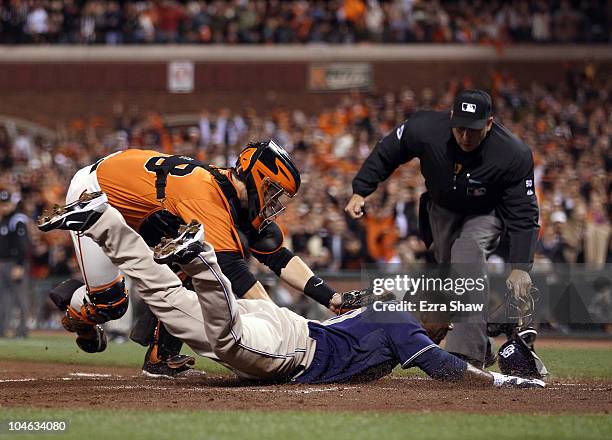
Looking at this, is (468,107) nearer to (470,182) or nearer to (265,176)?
(470,182)

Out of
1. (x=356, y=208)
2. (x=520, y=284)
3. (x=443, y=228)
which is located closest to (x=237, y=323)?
(x=356, y=208)

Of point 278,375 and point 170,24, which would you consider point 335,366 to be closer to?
point 278,375

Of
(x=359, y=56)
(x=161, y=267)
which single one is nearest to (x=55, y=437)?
(x=161, y=267)

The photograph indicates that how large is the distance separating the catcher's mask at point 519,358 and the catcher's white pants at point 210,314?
1.80 meters

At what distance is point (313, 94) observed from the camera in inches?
1157

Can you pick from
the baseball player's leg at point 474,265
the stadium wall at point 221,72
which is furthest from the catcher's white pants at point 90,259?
the stadium wall at point 221,72

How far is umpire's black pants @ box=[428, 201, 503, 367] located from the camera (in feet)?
29.2

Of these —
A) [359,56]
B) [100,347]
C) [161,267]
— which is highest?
[359,56]

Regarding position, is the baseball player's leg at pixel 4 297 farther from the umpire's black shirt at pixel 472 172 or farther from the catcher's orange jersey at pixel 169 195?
the umpire's black shirt at pixel 472 172

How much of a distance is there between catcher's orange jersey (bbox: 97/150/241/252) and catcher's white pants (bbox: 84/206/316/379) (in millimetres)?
412

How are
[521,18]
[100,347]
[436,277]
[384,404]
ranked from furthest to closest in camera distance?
1. [521,18]
2. [436,277]
3. [100,347]
4. [384,404]

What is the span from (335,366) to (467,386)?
0.95 meters

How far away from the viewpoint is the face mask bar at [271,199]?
7.73 metres

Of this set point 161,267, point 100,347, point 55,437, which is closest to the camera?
point 55,437
